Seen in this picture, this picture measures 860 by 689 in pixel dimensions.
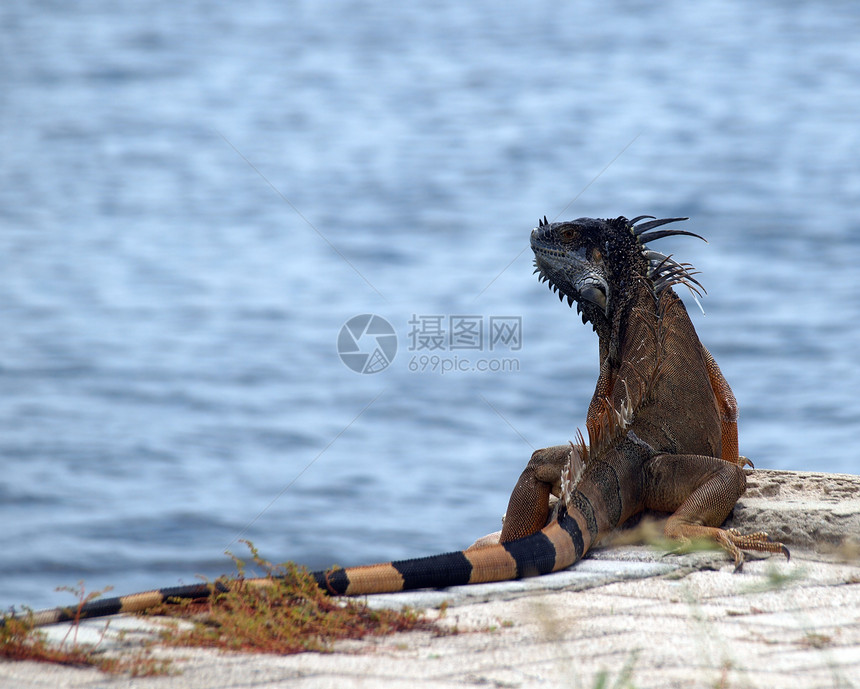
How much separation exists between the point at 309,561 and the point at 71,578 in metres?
3.12

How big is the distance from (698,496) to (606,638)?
1.61 metres

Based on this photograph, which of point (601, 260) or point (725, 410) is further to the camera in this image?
point (725, 410)

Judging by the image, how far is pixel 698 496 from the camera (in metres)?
4.80

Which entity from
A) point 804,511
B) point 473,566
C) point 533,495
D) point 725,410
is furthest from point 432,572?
point 725,410

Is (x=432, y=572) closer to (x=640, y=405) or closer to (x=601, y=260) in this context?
(x=640, y=405)

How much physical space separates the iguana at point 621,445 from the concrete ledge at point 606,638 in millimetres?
116

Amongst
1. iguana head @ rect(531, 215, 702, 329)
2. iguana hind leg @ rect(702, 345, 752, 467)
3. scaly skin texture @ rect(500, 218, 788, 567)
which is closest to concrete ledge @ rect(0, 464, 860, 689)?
scaly skin texture @ rect(500, 218, 788, 567)

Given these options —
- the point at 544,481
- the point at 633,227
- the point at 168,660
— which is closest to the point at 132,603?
the point at 168,660

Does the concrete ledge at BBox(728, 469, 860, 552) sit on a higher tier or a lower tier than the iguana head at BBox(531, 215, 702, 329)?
lower

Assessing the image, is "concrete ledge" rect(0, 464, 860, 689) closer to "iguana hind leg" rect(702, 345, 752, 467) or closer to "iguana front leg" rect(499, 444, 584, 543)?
"iguana front leg" rect(499, 444, 584, 543)

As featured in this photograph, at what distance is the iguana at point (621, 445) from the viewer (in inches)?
166

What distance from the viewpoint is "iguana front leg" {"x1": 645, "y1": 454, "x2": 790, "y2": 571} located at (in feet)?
14.9

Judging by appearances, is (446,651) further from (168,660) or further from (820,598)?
(820,598)

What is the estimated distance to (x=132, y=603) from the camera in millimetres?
3664
